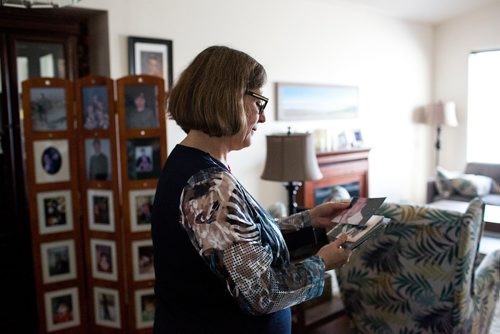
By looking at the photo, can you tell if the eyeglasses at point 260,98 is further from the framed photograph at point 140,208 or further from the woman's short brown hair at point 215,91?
the framed photograph at point 140,208

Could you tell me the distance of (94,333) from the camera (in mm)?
2725

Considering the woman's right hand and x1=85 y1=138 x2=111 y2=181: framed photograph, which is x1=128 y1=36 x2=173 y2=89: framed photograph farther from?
the woman's right hand

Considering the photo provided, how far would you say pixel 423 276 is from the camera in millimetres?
1952

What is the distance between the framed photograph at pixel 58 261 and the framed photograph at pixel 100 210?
0.19 meters

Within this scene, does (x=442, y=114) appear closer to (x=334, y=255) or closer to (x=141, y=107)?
(x=141, y=107)

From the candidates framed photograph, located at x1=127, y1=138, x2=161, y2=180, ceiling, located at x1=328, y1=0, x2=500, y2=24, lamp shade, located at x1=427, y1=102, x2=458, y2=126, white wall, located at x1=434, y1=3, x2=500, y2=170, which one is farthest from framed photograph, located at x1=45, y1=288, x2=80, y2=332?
white wall, located at x1=434, y1=3, x2=500, y2=170

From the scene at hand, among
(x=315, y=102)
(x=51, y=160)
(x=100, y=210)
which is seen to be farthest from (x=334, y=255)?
(x=315, y=102)

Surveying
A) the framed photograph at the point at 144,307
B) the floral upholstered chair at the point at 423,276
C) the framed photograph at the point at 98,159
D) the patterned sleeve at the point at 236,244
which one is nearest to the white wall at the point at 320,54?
the framed photograph at the point at 98,159

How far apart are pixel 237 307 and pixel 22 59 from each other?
9.80 feet

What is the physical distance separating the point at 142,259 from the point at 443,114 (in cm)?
463

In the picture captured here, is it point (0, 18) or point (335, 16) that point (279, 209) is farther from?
point (335, 16)

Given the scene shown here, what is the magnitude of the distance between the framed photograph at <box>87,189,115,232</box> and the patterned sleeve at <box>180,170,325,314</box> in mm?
1708

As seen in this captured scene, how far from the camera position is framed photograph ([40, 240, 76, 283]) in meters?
2.56

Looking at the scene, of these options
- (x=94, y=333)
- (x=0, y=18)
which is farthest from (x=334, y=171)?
(x=0, y=18)
